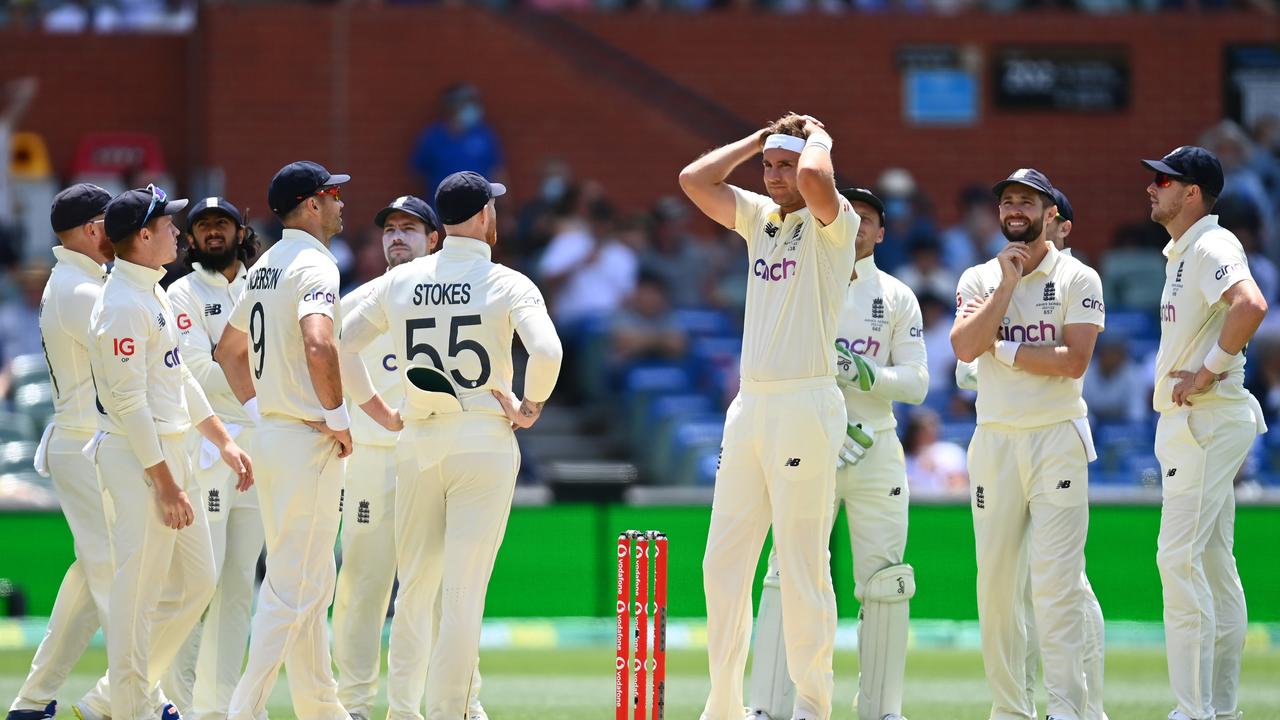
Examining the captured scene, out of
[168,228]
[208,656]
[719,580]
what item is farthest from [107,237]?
[719,580]

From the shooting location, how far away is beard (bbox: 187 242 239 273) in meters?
9.12

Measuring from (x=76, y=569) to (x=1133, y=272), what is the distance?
12.0 metres

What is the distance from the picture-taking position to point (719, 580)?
8.00 meters

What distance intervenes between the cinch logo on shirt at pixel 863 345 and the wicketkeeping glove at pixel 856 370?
0.74 feet

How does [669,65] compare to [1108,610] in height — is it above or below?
above

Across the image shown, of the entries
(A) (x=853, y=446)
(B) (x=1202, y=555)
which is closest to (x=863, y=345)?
(A) (x=853, y=446)

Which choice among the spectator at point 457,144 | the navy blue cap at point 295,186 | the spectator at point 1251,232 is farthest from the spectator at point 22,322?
the spectator at point 1251,232

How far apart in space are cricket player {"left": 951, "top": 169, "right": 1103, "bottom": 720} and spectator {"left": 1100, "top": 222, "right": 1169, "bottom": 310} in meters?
9.52

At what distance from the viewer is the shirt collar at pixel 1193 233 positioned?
28.9 feet

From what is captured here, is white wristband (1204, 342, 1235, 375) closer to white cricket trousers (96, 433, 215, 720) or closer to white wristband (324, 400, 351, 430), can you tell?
white wristband (324, 400, 351, 430)

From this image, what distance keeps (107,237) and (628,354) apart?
841 centimetres

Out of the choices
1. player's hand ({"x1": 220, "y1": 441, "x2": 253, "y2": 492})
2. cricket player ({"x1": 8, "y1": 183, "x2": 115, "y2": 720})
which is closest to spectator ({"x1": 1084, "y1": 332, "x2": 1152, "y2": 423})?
player's hand ({"x1": 220, "y1": 441, "x2": 253, "y2": 492})

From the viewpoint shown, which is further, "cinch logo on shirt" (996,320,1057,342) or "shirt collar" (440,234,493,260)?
"cinch logo on shirt" (996,320,1057,342)

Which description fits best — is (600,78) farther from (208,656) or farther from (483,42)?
(208,656)
